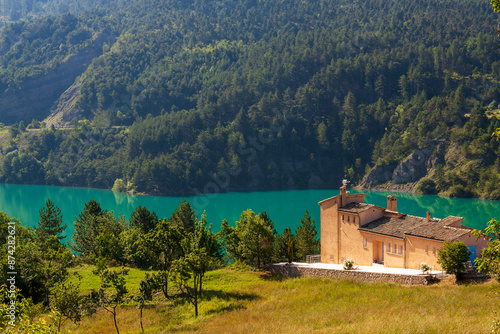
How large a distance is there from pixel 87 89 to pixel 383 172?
4555 inches

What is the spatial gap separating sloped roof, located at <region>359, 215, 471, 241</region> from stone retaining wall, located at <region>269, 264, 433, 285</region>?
140 inches

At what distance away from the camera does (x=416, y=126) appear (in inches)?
5571

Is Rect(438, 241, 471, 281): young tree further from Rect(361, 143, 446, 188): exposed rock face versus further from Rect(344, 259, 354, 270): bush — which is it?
Rect(361, 143, 446, 188): exposed rock face

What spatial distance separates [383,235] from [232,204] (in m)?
82.4

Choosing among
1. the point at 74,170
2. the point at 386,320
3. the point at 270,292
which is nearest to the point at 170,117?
the point at 74,170

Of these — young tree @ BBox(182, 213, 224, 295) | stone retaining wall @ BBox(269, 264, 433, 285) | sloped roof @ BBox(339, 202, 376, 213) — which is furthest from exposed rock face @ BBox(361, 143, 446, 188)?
young tree @ BBox(182, 213, 224, 295)

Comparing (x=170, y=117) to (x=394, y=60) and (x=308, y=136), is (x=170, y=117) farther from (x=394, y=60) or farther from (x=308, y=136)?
(x=394, y=60)

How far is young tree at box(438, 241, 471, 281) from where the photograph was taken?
2984cm

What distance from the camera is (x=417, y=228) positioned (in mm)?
36125

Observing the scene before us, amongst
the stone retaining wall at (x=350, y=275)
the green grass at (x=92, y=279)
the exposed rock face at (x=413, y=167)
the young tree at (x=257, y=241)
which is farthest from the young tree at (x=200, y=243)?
the exposed rock face at (x=413, y=167)

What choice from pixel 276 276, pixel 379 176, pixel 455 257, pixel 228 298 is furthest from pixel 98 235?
pixel 379 176

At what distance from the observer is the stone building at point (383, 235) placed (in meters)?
34.0

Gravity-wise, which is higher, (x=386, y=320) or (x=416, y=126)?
(x=416, y=126)

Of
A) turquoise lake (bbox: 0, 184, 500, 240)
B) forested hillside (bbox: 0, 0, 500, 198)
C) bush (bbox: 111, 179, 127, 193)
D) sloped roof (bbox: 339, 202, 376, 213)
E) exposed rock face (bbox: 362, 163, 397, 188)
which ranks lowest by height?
sloped roof (bbox: 339, 202, 376, 213)
